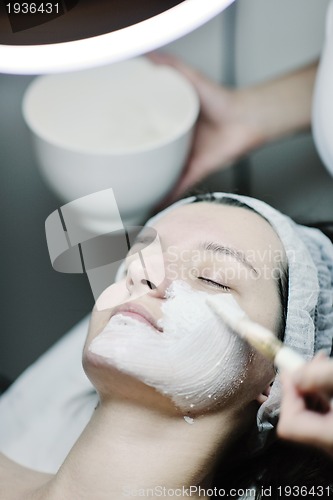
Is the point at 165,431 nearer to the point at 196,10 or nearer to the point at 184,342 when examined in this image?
the point at 184,342

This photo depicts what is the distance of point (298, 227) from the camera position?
0.91 m

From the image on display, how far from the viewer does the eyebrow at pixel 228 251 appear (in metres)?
0.79

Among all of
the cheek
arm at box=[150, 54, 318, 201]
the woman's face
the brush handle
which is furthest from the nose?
arm at box=[150, 54, 318, 201]

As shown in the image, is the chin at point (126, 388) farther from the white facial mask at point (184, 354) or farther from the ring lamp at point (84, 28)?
the ring lamp at point (84, 28)

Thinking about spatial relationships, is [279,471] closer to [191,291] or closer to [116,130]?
[191,291]

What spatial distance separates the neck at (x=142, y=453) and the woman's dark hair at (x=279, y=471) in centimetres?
6

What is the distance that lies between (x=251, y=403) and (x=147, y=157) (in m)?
0.42

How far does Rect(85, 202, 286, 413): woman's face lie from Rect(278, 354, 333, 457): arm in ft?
0.67

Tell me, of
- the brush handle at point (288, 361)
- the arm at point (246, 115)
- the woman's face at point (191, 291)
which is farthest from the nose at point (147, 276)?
the arm at point (246, 115)

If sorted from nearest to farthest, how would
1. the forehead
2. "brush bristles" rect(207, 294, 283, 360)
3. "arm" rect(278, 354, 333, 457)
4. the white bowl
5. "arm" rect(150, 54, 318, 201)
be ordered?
A: "arm" rect(278, 354, 333, 457) < "brush bristles" rect(207, 294, 283, 360) < the forehead < the white bowl < "arm" rect(150, 54, 318, 201)

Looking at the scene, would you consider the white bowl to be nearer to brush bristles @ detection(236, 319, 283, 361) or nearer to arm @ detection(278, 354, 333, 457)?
brush bristles @ detection(236, 319, 283, 361)

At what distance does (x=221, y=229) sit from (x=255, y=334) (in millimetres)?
218

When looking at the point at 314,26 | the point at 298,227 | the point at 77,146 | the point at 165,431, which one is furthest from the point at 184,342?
the point at 314,26

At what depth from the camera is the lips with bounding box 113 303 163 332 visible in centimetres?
72
